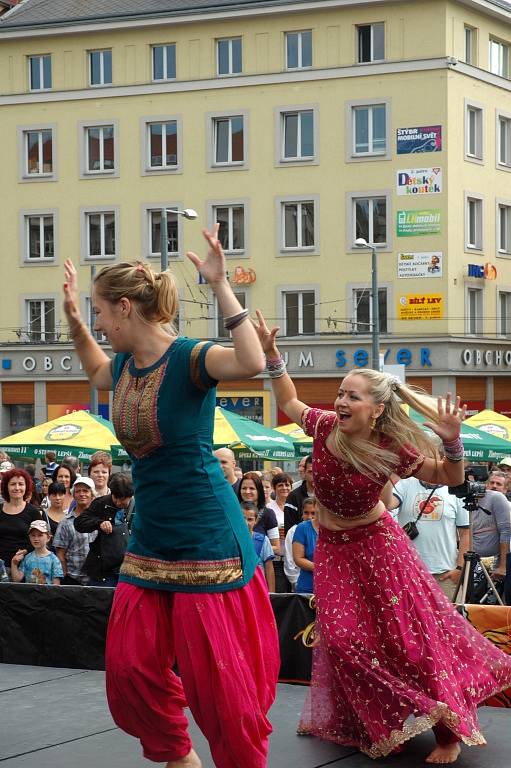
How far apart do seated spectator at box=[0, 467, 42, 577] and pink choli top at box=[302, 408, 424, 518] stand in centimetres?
472

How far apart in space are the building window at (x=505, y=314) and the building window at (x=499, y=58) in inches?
274

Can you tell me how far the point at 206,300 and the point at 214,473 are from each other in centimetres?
3877

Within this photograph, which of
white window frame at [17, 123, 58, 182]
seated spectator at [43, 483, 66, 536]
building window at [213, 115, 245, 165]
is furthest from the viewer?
white window frame at [17, 123, 58, 182]

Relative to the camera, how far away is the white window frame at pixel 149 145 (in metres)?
43.2

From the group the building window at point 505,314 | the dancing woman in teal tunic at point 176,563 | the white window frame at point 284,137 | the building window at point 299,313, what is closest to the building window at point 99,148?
the white window frame at point 284,137

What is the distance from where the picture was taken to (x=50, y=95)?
4450 centimetres

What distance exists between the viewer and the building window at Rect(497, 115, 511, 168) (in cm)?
4331

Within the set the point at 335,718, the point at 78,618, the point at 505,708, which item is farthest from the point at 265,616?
the point at 78,618

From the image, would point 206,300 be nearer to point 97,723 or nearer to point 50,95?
point 50,95

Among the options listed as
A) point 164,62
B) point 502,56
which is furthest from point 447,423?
point 502,56

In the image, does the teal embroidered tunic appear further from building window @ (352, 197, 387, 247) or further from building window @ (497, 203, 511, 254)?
building window @ (497, 203, 511, 254)

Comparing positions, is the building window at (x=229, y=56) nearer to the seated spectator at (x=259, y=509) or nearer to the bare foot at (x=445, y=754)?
the seated spectator at (x=259, y=509)

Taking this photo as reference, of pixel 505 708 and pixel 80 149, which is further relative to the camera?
pixel 80 149

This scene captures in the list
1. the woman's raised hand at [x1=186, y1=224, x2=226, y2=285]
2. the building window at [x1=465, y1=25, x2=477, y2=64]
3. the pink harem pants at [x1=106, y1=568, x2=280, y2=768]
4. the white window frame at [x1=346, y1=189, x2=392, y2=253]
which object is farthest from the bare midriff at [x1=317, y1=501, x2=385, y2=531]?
the building window at [x1=465, y1=25, x2=477, y2=64]
